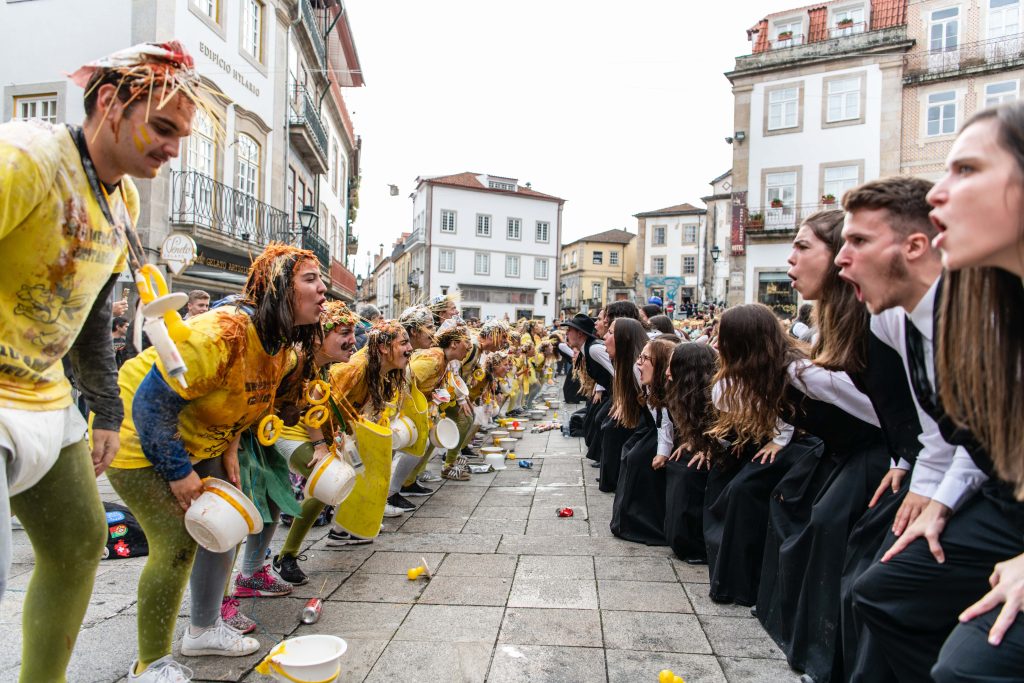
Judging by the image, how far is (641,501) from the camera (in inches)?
206

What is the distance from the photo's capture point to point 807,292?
10.3ft

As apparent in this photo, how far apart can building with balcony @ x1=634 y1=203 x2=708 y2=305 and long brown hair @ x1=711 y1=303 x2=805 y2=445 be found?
6140 centimetres

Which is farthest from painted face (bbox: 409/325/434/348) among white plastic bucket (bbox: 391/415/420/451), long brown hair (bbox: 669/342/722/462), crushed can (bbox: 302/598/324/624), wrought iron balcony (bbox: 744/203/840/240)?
wrought iron balcony (bbox: 744/203/840/240)

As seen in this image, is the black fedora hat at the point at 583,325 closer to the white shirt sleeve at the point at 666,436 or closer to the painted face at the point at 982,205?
the white shirt sleeve at the point at 666,436

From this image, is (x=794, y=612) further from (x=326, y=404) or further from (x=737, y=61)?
(x=737, y=61)

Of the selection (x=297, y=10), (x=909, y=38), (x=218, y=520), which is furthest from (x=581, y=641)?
(x=909, y=38)

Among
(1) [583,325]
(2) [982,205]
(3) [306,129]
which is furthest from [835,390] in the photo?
(3) [306,129]

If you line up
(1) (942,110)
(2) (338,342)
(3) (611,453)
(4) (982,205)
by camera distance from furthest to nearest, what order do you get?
(1) (942,110), (3) (611,453), (2) (338,342), (4) (982,205)

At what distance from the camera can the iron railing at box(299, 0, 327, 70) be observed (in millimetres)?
19980

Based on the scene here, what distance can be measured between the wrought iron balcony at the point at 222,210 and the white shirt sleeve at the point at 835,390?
13337mm

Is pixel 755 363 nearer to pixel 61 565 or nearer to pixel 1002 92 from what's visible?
pixel 61 565

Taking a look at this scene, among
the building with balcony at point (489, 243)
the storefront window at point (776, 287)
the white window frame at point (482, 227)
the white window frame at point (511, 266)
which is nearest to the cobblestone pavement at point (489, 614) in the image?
the storefront window at point (776, 287)

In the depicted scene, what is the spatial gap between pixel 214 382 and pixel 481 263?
52.0 m

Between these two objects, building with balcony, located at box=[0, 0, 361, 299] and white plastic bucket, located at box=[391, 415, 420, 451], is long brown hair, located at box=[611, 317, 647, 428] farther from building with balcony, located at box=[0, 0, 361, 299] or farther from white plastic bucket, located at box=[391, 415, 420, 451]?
building with balcony, located at box=[0, 0, 361, 299]
